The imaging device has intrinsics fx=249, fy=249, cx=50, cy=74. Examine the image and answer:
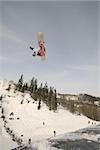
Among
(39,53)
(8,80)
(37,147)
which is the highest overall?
(39,53)

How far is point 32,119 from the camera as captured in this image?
31.1 ft

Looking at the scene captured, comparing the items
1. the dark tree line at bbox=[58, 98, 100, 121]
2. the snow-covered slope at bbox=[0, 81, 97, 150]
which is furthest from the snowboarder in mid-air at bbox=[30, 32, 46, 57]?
the dark tree line at bbox=[58, 98, 100, 121]

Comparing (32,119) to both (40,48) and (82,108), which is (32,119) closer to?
(40,48)

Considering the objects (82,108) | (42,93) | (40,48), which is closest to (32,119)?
(42,93)

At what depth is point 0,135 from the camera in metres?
8.79

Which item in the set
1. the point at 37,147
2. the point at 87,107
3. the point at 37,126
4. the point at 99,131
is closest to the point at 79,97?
the point at 87,107

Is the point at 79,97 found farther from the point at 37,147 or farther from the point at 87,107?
the point at 37,147

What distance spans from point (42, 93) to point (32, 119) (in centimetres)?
173

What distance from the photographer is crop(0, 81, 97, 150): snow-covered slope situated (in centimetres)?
910

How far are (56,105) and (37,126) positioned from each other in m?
1.81

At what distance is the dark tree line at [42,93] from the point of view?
34.2 feet

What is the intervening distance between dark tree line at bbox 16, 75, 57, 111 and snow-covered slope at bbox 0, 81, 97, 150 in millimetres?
273

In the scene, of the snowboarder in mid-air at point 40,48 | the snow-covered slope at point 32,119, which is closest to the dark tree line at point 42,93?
the snow-covered slope at point 32,119

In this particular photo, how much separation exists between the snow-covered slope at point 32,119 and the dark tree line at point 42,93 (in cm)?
27
